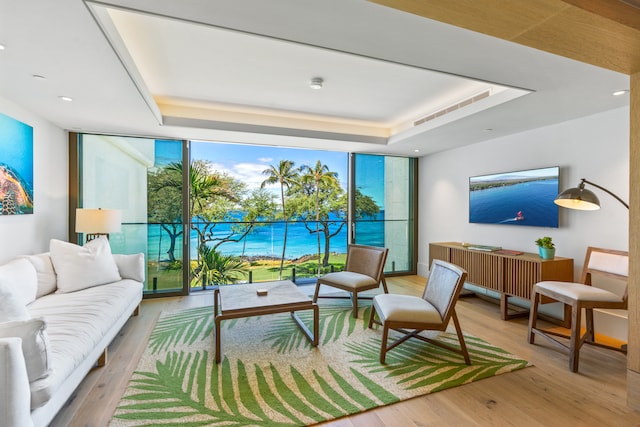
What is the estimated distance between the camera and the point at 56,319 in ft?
6.93

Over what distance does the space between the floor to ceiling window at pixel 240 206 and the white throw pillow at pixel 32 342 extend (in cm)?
292

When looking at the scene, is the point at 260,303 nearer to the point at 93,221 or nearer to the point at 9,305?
the point at 9,305

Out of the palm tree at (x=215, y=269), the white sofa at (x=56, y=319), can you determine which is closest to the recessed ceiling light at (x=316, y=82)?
the white sofa at (x=56, y=319)

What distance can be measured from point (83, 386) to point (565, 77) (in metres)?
4.20

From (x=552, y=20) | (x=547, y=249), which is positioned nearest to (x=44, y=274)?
(x=552, y=20)

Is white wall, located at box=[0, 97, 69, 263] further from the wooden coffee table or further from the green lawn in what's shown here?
the green lawn

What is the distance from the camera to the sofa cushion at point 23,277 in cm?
231

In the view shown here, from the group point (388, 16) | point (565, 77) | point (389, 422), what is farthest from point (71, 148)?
point (565, 77)

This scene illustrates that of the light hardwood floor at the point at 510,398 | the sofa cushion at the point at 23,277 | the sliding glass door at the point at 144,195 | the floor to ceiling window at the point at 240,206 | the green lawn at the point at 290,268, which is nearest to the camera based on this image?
the light hardwood floor at the point at 510,398

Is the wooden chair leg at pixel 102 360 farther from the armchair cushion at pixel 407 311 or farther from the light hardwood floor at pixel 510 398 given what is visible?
the armchair cushion at pixel 407 311

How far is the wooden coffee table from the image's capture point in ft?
8.21

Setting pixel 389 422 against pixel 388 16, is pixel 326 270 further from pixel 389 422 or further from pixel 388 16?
pixel 388 16

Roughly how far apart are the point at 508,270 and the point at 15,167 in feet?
17.2

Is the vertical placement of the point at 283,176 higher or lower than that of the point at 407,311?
higher
